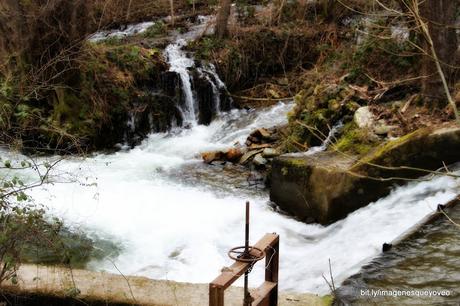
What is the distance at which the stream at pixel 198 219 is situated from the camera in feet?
18.9

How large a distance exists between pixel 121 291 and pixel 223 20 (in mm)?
11305

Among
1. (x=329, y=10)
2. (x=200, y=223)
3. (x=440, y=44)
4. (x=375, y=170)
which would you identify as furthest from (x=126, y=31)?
(x=375, y=170)

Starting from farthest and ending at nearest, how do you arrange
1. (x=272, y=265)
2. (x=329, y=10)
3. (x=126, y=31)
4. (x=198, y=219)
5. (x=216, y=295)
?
(x=126, y=31)
(x=329, y=10)
(x=198, y=219)
(x=272, y=265)
(x=216, y=295)

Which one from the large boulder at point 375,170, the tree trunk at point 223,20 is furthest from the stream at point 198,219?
the tree trunk at point 223,20

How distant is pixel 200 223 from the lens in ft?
23.9

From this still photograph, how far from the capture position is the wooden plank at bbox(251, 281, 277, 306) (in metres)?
3.30

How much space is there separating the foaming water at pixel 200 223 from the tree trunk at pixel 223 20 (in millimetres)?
5635

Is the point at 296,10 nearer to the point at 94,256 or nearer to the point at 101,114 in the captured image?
the point at 101,114

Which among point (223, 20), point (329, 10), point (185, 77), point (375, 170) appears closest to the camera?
point (375, 170)

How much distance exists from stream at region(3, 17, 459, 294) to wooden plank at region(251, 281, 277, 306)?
1.31 meters

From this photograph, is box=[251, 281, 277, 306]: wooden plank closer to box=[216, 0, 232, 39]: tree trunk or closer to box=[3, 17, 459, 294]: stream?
box=[3, 17, 459, 294]: stream

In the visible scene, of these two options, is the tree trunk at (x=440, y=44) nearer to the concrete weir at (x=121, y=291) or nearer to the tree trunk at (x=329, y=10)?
the concrete weir at (x=121, y=291)

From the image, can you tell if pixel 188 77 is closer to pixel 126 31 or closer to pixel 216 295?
pixel 126 31

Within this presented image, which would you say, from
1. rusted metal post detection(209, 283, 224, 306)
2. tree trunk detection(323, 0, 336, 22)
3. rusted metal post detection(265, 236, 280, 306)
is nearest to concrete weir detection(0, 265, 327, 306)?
rusted metal post detection(265, 236, 280, 306)
